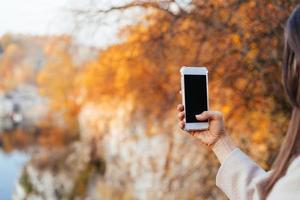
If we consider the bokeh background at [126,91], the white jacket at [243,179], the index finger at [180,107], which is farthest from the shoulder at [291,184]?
the bokeh background at [126,91]

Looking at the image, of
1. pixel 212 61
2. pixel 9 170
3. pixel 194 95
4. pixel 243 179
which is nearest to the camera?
pixel 243 179

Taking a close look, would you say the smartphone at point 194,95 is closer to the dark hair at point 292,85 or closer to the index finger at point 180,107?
the index finger at point 180,107

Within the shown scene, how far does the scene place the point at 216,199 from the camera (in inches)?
127

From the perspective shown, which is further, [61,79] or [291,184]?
[61,79]

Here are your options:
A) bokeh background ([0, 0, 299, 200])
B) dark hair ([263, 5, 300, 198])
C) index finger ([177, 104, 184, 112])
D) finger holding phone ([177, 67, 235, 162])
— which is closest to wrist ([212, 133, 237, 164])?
finger holding phone ([177, 67, 235, 162])

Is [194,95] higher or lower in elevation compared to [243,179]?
higher

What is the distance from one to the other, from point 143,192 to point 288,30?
7.59 ft

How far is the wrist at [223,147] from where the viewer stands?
3.74ft

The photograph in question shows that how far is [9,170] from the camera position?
109 inches

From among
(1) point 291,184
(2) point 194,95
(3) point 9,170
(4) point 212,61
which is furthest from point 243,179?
(4) point 212,61

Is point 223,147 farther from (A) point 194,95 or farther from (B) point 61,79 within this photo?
(B) point 61,79

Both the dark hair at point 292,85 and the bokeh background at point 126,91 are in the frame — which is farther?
the bokeh background at point 126,91

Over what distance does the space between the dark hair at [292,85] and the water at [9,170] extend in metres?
2.10

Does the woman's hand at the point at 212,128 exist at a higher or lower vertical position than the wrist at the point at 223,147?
higher
